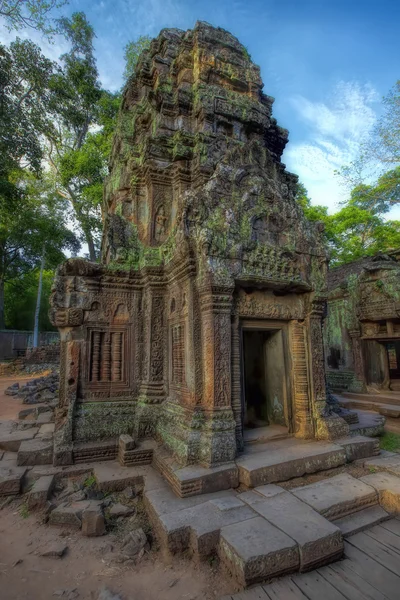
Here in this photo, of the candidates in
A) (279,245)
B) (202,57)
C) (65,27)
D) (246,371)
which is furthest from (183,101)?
(65,27)

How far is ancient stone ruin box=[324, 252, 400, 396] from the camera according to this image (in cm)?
1043

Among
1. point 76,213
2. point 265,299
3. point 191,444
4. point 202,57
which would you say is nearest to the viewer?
point 191,444

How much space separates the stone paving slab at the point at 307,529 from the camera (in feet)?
9.02

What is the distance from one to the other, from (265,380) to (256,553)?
142 inches

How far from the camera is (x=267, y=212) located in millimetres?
5254

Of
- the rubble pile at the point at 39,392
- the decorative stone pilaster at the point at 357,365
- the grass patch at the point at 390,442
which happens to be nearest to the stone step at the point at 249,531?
the grass patch at the point at 390,442

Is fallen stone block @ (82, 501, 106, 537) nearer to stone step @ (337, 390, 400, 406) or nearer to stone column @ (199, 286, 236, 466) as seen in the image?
stone column @ (199, 286, 236, 466)

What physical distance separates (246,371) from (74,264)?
4245 millimetres

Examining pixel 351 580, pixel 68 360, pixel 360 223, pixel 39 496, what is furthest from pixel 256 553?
pixel 360 223

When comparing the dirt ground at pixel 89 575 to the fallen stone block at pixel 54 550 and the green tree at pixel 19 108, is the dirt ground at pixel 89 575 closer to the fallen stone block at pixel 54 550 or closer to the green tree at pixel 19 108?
the fallen stone block at pixel 54 550

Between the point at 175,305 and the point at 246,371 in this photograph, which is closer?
the point at 175,305

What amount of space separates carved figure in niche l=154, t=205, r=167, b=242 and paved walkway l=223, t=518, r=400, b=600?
544 centimetres

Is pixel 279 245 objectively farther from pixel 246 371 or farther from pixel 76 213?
pixel 76 213

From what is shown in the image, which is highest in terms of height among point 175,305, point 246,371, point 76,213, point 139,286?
point 76,213
